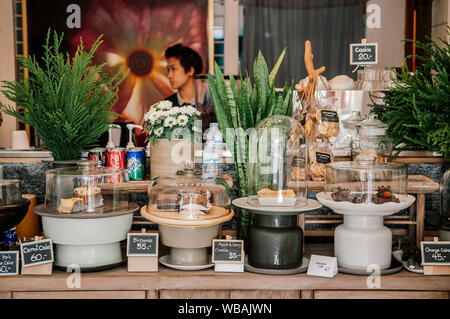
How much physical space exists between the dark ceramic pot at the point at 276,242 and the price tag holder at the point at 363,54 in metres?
0.89

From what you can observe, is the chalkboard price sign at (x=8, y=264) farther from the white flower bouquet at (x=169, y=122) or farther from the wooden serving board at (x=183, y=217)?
the white flower bouquet at (x=169, y=122)

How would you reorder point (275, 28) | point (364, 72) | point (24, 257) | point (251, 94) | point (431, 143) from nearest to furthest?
point (24, 257) → point (431, 143) → point (251, 94) → point (364, 72) → point (275, 28)

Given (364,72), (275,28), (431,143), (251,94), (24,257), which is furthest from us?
(275,28)

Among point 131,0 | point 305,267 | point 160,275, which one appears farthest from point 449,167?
point 131,0

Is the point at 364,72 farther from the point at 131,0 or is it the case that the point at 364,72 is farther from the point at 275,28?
the point at 131,0

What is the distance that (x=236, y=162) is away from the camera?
78.8 inches

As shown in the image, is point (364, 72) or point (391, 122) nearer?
point (391, 122)

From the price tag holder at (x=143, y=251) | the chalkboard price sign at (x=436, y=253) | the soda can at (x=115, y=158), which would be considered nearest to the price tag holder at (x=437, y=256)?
the chalkboard price sign at (x=436, y=253)

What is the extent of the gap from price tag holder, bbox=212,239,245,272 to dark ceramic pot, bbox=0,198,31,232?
0.76m

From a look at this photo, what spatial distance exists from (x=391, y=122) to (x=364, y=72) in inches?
30.9

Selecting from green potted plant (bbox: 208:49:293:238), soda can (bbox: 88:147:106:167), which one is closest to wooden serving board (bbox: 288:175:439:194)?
green potted plant (bbox: 208:49:293:238)

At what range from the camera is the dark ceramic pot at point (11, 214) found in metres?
1.75

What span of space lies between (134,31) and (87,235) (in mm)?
3486
